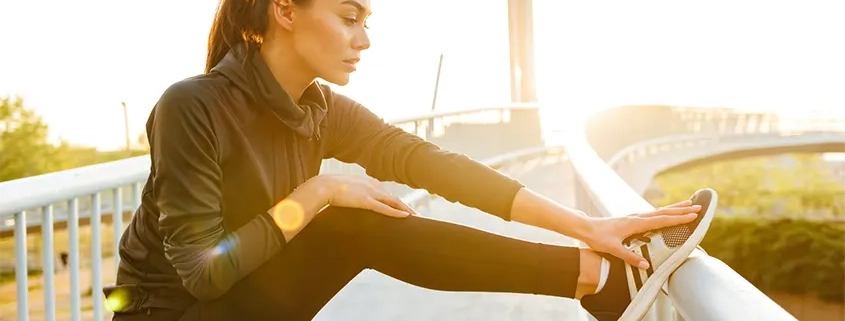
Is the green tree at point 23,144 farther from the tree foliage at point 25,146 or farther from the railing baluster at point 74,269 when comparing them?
the railing baluster at point 74,269

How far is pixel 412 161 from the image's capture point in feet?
6.41

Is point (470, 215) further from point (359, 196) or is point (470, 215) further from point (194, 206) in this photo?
point (194, 206)

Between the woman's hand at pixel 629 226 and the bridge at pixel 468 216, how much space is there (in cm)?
4

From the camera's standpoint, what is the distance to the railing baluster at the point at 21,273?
58.2 inches

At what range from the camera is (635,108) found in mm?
10508

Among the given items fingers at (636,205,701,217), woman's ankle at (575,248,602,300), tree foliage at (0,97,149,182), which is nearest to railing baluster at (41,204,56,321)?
woman's ankle at (575,248,602,300)

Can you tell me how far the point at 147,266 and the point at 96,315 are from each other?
0.50 metres

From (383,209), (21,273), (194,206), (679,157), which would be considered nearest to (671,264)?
(383,209)

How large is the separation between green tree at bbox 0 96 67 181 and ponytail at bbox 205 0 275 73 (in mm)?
30960

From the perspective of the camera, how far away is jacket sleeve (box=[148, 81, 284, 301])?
1429 mm

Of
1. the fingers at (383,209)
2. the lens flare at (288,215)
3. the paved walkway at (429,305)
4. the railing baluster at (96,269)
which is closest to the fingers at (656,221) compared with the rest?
the fingers at (383,209)

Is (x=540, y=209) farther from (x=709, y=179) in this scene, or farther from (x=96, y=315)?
(x=709, y=179)

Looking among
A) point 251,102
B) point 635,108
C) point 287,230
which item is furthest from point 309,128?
point 635,108

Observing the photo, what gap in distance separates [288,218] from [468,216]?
173 inches
